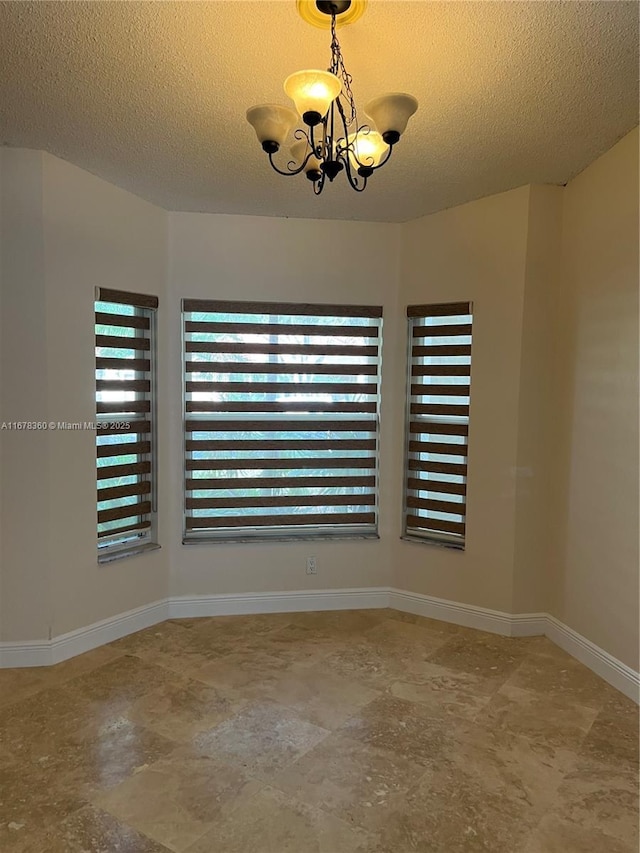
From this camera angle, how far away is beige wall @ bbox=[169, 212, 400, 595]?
3746 millimetres

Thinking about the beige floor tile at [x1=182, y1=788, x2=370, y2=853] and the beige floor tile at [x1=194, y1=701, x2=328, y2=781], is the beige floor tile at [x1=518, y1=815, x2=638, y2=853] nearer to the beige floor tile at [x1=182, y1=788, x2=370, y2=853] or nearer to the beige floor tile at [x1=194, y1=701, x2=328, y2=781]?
the beige floor tile at [x1=182, y1=788, x2=370, y2=853]

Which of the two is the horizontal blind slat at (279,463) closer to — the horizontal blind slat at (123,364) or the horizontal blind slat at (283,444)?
the horizontal blind slat at (283,444)

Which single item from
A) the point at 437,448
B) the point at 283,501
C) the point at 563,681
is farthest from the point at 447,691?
the point at 283,501

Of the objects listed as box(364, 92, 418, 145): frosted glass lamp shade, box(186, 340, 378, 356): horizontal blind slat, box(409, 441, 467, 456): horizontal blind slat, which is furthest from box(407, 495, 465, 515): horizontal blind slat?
box(364, 92, 418, 145): frosted glass lamp shade

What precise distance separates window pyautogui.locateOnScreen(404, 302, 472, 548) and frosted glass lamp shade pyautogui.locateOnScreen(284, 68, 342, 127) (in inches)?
81.3

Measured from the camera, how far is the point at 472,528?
3662 millimetres

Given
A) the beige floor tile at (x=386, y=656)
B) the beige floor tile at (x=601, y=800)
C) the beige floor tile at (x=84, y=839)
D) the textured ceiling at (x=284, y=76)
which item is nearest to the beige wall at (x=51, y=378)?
the textured ceiling at (x=284, y=76)

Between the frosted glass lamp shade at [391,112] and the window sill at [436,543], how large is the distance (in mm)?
2600

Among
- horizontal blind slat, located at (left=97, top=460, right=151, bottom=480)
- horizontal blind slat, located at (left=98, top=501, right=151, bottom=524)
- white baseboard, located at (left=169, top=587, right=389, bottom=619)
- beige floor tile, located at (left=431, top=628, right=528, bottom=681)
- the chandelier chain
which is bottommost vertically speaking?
beige floor tile, located at (left=431, top=628, right=528, bottom=681)

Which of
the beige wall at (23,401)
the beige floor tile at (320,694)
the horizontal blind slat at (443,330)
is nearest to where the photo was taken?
the beige floor tile at (320,694)

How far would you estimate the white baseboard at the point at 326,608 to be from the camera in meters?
3.08

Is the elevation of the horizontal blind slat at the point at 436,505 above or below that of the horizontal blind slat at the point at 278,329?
below

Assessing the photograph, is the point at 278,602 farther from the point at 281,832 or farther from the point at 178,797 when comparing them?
the point at 281,832

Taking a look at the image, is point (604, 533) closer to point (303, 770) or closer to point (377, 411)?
point (377, 411)
